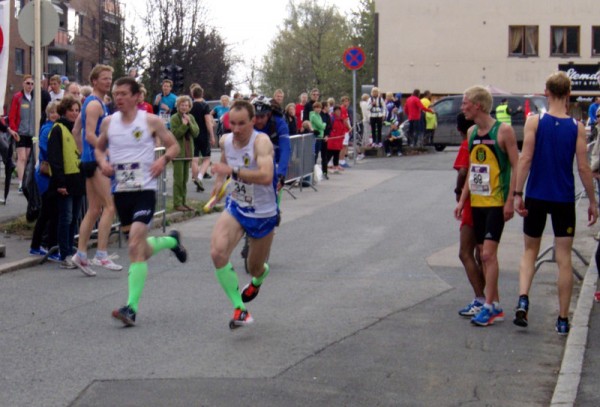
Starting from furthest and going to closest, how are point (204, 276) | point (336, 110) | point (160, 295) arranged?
point (336, 110) → point (204, 276) → point (160, 295)

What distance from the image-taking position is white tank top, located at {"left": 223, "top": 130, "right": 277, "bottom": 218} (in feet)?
27.5

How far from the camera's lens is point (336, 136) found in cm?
2480

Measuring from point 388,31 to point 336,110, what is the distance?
3680 cm

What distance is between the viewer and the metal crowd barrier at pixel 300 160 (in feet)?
67.7

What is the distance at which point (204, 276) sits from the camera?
1110 centimetres

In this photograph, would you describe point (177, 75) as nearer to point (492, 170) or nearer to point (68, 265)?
point (68, 265)

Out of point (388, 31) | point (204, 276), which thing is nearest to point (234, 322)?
point (204, 276)

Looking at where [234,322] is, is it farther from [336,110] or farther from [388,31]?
[388,31]

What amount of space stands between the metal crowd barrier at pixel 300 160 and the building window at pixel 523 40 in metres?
41.9

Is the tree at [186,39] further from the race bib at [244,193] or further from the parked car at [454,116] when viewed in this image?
the race bib at [244,193]

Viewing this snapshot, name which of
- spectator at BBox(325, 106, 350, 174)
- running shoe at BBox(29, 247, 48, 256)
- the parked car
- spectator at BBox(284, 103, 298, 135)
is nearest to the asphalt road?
running shoe at BBox(29, 247, 48, 256)

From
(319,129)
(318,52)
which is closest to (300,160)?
(319,129)

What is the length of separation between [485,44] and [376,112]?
31936 mm

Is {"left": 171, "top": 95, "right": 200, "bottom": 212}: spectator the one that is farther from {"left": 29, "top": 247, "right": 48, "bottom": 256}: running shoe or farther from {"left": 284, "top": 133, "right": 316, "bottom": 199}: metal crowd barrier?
{"left": 29, "top": 247, "right": 48, "bottom": 256}: running shoe
